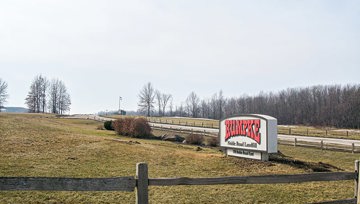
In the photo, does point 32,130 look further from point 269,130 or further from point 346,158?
point 346,158

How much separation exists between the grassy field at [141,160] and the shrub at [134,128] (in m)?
11.6

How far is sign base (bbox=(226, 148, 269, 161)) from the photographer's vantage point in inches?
745

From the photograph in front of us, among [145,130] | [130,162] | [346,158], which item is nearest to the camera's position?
[130,162]

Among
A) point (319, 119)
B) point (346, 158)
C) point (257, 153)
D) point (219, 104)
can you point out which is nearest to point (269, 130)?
point (257, 153)

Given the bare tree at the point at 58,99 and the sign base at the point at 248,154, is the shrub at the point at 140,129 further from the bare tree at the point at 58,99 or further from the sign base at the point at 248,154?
the bare tree at the point at 58,99

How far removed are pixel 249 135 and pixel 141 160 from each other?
252 inches

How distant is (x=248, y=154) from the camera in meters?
20.0

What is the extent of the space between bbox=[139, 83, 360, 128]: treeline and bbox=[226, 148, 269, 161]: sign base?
92695 mm

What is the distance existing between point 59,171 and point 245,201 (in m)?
8.10

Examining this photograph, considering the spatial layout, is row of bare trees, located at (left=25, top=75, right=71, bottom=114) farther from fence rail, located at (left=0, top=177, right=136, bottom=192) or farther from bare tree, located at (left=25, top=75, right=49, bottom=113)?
fence rail, located at (left=0, top=177, right=136, bottom=192)

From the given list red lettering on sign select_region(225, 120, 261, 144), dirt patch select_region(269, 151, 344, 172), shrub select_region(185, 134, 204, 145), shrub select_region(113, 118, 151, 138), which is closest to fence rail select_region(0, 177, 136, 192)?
dirt patch select_region(269, 151, 344, 172)

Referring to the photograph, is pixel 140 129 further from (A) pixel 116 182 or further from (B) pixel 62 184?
(B) pixel 62 184

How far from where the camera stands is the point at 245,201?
10.9m

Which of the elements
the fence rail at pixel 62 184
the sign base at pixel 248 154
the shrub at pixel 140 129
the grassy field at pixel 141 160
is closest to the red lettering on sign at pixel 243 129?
the sign base at pixel 248 154
